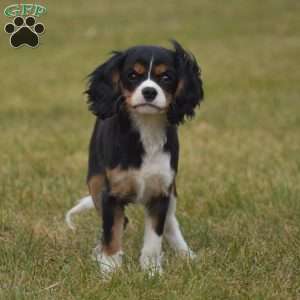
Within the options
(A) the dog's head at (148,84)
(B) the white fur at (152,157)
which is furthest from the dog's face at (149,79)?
(B) the white fur at (152,157)

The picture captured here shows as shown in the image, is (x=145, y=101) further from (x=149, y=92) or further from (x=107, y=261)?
(x=107, y=261)

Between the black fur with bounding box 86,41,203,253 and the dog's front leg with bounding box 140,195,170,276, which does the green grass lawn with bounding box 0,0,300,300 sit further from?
the black fur with bounding box 86,41,203,253

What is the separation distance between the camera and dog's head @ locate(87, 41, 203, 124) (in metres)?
4.55

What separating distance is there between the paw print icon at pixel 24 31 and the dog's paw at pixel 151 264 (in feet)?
4.05

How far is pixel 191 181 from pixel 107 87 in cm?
265

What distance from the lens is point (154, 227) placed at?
4859 millimetres

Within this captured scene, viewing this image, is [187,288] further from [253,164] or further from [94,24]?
[94,24]

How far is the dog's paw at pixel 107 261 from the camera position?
4.38 m

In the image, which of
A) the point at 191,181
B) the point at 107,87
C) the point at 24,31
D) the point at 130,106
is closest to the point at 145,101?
the point at 130,106

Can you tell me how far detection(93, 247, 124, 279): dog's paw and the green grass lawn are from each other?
0.05m

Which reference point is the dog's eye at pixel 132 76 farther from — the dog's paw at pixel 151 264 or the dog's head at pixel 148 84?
the dog's paw at pixel 151 264

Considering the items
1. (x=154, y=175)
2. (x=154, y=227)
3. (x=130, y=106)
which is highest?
(x=130, y=106)

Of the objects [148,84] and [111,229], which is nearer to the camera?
[148,84]

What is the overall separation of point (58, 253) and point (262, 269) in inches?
46.2
